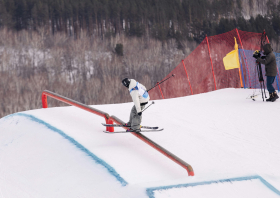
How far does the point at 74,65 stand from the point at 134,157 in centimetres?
3241

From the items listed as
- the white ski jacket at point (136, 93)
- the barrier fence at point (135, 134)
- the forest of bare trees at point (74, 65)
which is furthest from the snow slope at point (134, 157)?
the forest of bare trees at point (74, 65)

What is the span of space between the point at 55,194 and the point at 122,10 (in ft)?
132

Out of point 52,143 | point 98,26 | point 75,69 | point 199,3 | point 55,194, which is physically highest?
point 199,3

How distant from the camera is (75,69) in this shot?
115 feet

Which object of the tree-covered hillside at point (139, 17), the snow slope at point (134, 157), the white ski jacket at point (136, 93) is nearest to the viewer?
the snow slope at point (134, 157)

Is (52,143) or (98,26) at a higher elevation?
(98,26)

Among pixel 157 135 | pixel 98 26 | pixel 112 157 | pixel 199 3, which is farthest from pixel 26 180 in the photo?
pixel 199 3

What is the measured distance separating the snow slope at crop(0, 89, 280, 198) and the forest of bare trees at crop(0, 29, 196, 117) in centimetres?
2418

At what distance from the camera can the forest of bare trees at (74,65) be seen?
102ft

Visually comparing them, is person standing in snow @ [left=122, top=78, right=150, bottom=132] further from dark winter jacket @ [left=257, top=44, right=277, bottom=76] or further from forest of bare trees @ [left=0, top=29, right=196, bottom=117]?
forest of bare trees @ [left=0, top=29, right=196, bottom=117]

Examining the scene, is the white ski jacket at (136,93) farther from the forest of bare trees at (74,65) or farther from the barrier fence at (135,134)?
the forest of bare trees at (74,65)

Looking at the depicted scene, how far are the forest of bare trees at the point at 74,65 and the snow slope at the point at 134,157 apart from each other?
24.2m

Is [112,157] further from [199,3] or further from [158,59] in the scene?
[199,3]

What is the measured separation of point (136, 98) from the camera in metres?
4.14
